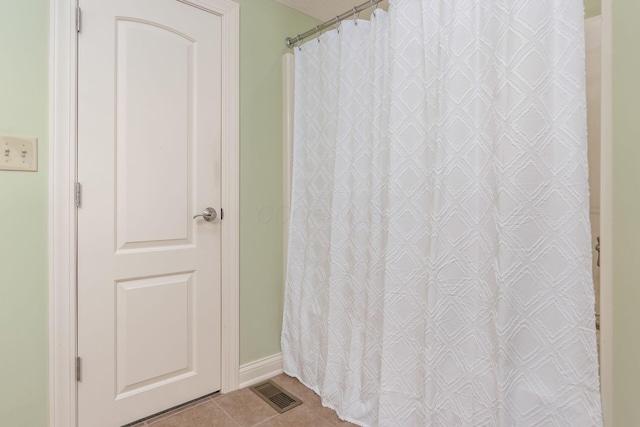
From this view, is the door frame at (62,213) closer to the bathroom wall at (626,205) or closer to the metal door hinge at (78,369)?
the metal door hinge at (78,369)

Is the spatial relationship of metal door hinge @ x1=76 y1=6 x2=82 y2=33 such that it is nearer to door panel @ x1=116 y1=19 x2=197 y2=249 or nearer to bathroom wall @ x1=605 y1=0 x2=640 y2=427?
door panel @ x1=116 y1=19 x2=197 y2=249

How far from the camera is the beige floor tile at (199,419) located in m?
1.65

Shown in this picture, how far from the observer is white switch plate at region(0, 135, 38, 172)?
1.32m

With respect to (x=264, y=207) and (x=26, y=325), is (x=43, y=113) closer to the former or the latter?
(x=26, y=325)

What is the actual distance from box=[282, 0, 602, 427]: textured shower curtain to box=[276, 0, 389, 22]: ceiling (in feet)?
1.38

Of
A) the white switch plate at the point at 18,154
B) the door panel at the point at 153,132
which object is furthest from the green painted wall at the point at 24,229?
the door panel at the point at 153,132

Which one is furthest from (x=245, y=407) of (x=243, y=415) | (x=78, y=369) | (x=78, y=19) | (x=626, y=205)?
(x=78, y=19)

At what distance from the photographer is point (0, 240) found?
1329mm

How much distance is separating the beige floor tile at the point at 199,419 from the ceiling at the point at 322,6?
2303 millimetres

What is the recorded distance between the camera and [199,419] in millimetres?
1688

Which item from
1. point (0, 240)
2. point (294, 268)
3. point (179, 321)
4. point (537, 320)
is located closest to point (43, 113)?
point (0, 240)

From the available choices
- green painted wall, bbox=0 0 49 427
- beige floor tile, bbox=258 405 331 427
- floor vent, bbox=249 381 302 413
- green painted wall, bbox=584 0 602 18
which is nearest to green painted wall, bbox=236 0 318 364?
floor vent, bbox=249 381 302 413

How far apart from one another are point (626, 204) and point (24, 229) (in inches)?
81.8

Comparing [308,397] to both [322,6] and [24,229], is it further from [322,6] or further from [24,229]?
[322,6]
